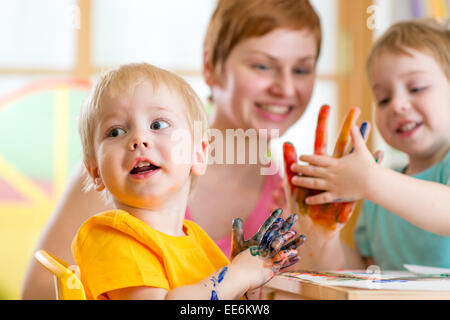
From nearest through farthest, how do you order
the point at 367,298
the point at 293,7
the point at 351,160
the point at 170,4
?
the point at 367,298
the point at 351,160
the point at 293,7
the point at 170,4

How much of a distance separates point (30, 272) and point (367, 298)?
494mm

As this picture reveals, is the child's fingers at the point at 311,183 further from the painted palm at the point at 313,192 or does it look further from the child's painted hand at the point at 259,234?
the child's painted hand at the point at 259,234

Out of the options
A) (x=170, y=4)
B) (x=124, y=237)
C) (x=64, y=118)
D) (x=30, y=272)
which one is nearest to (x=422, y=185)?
(x=124, y=237)

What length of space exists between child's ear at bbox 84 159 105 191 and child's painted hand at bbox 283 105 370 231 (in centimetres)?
28

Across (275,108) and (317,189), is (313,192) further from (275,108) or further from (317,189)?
(275,108)

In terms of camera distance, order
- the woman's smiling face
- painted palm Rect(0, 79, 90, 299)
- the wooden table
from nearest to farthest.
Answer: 1. the wooden table
2. the woman's smiling face
3. painted palm Rect(0, 79, 90, 299)

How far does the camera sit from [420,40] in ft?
2.82

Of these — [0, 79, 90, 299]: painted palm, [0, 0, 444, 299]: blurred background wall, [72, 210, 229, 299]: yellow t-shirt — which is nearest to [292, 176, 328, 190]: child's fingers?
[0, 0, 444, 299]: blurred background wall

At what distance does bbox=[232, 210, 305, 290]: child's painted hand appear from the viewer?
515 mm

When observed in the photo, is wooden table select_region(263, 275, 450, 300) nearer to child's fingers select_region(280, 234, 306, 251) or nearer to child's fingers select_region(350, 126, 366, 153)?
child's fingers select_region(280, 234, 306, 251)

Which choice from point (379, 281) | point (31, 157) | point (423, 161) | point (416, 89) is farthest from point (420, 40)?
point (31, 157)

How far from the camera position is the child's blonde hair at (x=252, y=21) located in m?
0.81

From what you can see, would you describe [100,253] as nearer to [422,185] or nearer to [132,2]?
[422,185]
